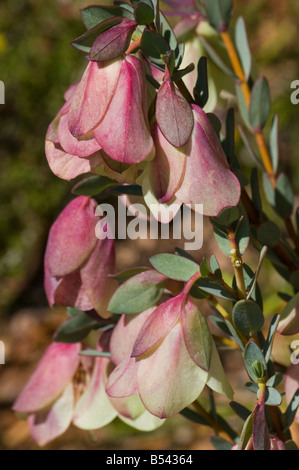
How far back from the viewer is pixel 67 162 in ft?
1.38

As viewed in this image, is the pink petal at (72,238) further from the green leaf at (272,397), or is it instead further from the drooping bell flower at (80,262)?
the green leaf at (272,397)

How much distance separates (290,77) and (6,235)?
3.51 ft

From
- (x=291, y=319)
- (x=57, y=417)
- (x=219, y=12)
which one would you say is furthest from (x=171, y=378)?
(x=219, y=12)

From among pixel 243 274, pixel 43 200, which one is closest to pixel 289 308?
pixel 243 274

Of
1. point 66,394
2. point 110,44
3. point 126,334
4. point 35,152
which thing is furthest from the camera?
point 35,152

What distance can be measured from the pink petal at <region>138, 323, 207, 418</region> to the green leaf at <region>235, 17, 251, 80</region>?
0.95 ft

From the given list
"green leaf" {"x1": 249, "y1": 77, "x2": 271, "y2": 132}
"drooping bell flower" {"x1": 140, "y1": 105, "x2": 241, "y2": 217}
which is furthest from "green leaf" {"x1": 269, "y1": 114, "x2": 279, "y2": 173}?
"drooping bell flower" {"x1": 140, "y1": 105, "x2": 241, "y2": 217}

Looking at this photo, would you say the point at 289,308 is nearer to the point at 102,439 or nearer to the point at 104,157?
the point at 104,157

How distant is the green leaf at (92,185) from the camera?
48cm

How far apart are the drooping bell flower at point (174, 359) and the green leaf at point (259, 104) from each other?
0.24 meters

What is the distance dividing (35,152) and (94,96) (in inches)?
61.7

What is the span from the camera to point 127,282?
0.46m

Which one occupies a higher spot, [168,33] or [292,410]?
[168,33]

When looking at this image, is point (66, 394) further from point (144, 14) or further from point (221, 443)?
point (144, 14)
